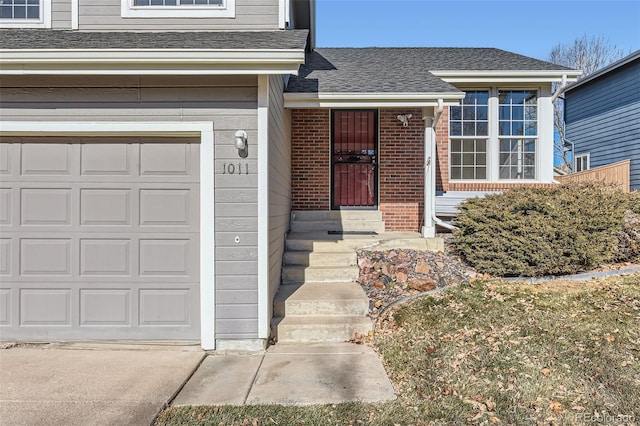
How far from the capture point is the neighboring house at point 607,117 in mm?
11883

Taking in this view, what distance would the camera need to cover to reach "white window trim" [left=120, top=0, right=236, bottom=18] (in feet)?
16.1

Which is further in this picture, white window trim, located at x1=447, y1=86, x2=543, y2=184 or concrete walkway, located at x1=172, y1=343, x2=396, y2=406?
white window trim, located at x1=447, y1=86, x2=543, y2=184

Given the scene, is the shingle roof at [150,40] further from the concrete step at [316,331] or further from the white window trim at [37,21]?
the concrete step at [316,331]

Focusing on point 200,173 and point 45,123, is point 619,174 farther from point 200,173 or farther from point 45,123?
point 45,123

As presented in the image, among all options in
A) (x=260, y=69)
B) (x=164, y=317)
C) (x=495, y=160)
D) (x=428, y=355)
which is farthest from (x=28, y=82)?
(x=495, y=160)

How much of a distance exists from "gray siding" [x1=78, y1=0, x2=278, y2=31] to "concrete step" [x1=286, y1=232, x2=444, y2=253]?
124 inches

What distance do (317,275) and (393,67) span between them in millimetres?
4882

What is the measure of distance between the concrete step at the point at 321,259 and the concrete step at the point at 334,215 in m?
1.86

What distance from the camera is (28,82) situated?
4.29 metres

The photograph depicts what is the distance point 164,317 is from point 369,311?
2447 mm

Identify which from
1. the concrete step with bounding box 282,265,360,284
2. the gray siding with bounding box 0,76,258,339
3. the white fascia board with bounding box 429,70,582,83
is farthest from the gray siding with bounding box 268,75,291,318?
the white fascia board with bounding box 429,70,582,83

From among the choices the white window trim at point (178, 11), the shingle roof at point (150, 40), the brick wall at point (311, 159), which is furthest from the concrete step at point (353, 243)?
the white window trim at point (178, 11)

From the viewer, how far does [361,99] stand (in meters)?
6.15

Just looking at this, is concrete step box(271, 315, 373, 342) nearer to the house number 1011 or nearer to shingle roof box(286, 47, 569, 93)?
the house number 1011
